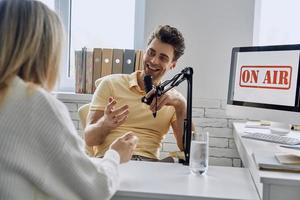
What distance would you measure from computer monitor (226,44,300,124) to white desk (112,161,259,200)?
0.45m

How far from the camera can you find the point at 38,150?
0.96 m

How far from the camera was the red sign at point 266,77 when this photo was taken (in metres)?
1.82

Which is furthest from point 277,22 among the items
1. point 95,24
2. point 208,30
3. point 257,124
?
point 95,24

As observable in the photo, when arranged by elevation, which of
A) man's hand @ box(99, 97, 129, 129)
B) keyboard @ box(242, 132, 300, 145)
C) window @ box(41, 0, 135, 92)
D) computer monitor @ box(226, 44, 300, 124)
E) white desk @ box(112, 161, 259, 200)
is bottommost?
white desk @ box(112, 161, 259, 200)

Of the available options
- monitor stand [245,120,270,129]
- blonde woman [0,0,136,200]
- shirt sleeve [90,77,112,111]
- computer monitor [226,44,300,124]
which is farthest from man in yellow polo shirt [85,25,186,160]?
blonde woman [0,0,136,200]

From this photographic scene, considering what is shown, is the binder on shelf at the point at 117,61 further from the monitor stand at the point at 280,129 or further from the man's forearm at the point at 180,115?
the monitor stand at the point at 280,129

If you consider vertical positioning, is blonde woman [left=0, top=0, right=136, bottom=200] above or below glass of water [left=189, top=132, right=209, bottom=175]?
above

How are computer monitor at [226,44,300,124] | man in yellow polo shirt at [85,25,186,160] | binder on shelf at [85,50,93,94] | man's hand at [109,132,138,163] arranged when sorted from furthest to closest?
binder on shelf at [85,50,93,94] < man in yellow polo shirt at [85,25,186,160] < computer monitor at [226,44,300,124] < man's hand at [109,132,138,163]

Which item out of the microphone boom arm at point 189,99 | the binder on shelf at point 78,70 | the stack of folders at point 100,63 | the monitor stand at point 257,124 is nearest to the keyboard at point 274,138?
the monitor stand at point 257,124

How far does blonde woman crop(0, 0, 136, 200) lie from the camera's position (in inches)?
37.2

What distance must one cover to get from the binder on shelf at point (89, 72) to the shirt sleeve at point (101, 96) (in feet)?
1.83

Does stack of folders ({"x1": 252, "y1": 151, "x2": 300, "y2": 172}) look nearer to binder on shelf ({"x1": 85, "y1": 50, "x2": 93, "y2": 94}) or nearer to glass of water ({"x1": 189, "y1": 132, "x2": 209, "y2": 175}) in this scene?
glass of water ({"x1": 189, "y1": 132, "x2": 209, "y2": 175})

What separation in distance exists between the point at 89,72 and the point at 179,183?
1.46m

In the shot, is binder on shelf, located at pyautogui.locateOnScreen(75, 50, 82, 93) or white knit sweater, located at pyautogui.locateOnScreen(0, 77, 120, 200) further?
binder on shelf, located at pyautogui.locateOnScreen(75, 50, 82, 93)
